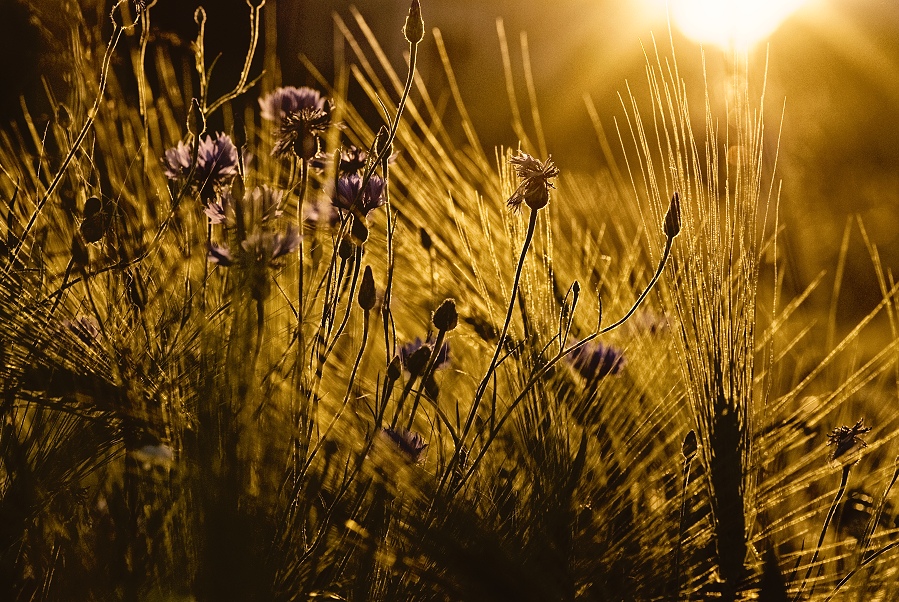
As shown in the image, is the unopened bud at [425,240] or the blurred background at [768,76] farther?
the blurred background at [768,76]

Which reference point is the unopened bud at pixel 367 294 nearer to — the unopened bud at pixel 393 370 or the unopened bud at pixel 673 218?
the unopened bud at pixel 393 370

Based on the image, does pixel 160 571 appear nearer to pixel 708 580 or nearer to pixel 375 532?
pixel 375 532

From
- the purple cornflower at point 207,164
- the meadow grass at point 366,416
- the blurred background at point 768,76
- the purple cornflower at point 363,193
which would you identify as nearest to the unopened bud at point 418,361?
the meadow grass at point 366,416

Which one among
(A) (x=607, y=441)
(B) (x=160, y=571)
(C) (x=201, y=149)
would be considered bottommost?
(B) (x=160, y=571)

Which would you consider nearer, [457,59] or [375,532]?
[375,532]

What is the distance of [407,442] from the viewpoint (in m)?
0.50

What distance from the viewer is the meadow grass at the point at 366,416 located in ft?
1.25

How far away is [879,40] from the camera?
247 cm

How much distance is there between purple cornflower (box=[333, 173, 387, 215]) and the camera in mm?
592

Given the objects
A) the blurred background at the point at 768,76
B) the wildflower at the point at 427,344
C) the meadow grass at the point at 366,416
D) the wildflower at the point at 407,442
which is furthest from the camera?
the blurred background at the point at 768,76

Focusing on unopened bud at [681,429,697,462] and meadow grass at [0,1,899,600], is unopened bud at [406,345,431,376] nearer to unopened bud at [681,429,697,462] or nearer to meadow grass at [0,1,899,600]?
meadow grass at [0,1,899,600]

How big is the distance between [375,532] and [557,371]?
199 millimetres

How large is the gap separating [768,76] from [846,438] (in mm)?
1882

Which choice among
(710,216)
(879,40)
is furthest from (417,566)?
(879,40)
